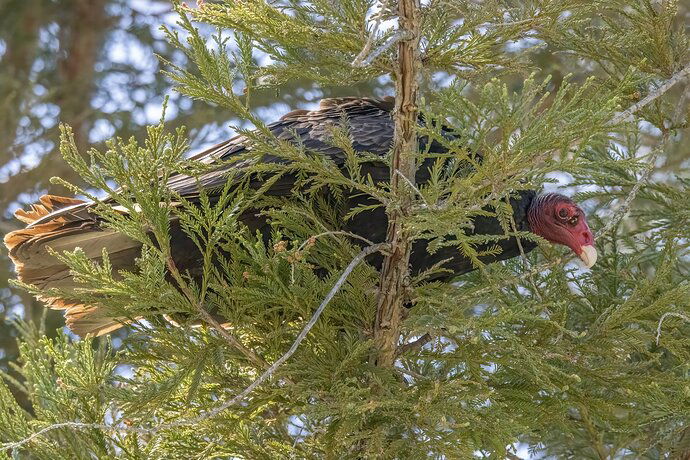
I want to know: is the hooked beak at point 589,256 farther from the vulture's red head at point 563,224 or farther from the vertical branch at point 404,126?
the vertical branch at point 404,126

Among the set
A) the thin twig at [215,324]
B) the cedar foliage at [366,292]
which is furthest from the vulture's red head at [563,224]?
the thin twig at [215,324]

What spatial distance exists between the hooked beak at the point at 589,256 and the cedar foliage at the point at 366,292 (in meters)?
Result: 0.07

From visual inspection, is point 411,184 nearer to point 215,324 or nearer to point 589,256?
point 215,324

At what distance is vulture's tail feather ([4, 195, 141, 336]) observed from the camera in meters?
3.14

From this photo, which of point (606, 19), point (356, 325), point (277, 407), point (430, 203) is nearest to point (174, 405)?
point (277, 407)

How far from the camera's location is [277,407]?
10.4 ft

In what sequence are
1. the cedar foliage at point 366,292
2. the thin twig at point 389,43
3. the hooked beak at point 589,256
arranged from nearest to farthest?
the thin twig at point 389,43, the cedar foliage at point 366,292, the hooked beak at point 589,256

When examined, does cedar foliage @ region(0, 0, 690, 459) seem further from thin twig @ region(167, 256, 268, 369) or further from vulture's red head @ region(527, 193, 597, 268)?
vulture's red head @ region(527, 193, 597, 268)

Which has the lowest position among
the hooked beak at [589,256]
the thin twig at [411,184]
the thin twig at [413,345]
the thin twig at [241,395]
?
the thin twig at [241,395]

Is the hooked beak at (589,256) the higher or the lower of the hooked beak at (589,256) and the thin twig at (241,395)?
the higher

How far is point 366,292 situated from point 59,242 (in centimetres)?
112

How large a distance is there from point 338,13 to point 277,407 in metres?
1.40

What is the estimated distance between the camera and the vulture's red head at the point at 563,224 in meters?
3.44

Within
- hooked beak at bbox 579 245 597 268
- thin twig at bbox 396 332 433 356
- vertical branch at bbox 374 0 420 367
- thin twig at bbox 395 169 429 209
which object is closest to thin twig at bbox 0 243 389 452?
vertical branch at bbox 374 0 420 367
